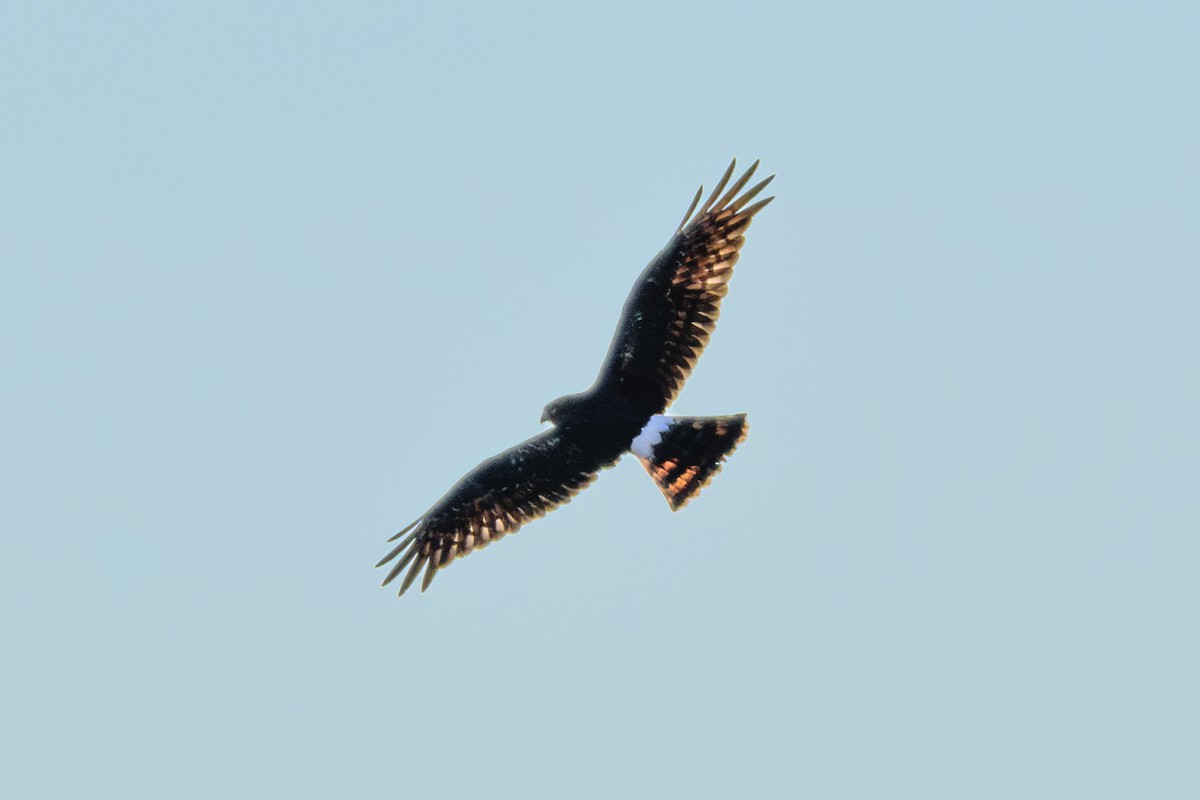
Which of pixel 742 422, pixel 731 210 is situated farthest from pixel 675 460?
pixel 731 210

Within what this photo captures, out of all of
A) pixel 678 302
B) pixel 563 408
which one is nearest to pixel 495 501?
pixel 563 408

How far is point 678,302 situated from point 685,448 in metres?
1.78

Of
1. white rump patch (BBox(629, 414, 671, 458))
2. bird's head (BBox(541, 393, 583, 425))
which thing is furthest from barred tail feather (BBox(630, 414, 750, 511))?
bird's head (BBox(541, 393, 583, 425))

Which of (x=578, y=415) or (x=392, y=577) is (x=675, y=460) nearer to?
(x=578, y=415)

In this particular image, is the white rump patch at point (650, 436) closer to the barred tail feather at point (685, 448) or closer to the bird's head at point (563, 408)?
the barred tail feather at point (685, 448)

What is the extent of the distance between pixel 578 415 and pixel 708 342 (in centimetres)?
175

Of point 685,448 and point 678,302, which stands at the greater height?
point 678,302

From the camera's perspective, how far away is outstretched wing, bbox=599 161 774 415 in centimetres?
2395

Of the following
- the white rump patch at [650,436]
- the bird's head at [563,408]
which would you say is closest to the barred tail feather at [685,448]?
the white rump patch at [650,436]

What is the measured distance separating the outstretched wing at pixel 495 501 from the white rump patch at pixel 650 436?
65cm

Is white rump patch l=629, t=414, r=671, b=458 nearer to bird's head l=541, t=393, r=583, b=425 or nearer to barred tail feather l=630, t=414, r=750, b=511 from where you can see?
barred tail feather l=630, t=414, r=750, b=511

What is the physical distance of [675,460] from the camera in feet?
81.1

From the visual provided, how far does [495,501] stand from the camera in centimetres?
2573

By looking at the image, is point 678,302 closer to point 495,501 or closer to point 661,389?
point 661,389
